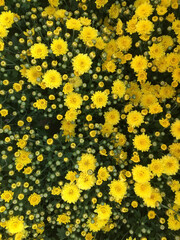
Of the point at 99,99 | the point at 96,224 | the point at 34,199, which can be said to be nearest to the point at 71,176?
the point at 34,199

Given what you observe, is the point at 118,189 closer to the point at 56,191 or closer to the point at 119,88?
the point at 56,191

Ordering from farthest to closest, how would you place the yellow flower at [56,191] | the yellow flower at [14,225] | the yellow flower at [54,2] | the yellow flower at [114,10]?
the yellow flower at [114,10] < the yellow flower at [54,2] < the yellow flower at [56,191] < the yellow flower at [14,225]

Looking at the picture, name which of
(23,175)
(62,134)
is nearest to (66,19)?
(62,134)

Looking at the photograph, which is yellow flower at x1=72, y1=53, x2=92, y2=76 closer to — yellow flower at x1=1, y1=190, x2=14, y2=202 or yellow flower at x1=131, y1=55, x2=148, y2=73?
yellow flower at x1=131, y1=55, x2=148, y2=73

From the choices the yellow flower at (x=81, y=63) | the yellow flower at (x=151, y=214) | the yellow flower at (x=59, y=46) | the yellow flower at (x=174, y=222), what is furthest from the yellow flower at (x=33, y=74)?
the yellow flower at (x=174, y=222)

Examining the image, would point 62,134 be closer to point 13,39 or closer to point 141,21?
point 13,39

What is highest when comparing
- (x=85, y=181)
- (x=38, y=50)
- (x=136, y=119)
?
(x=38, y=50)

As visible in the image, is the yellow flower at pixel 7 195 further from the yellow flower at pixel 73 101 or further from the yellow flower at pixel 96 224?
the yellow flower at pixel 73 101

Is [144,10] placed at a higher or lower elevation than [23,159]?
higher

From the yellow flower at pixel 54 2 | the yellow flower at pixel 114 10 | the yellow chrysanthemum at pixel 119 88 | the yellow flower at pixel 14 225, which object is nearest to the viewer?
the yellow flower at pixel 14 225
